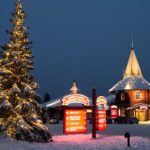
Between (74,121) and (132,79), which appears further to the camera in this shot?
(132,79)

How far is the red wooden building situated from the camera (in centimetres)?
7638

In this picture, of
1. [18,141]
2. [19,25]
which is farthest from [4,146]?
[19,25]

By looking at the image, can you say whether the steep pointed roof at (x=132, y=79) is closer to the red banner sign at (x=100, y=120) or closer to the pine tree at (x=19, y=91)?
the red banner sign at (x=100, y=120)


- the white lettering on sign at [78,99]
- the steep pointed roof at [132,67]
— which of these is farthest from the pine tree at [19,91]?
the steep pointed roof at [132,67]

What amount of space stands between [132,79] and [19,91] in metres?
55.7

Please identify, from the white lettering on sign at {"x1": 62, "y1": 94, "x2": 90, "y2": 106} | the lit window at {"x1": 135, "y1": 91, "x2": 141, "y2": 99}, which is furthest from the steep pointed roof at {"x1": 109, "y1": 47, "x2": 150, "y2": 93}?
the white lettering on sign at {"x1": 62, "y1": 94, "x2": 90, "y2": 106}

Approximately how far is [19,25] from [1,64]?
263cm

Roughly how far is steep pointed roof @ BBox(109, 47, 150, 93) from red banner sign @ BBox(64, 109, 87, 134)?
1794 inches

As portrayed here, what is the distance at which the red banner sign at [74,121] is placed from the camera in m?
32.7

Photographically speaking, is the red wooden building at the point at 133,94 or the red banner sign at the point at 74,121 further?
the red wooden building at the point at 133,94

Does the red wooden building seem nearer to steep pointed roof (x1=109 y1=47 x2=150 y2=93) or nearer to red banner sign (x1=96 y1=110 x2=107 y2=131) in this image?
steep pointed roof (x1=109 y1=47 x2=150 y2=93)

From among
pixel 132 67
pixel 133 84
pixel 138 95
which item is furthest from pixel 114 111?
pixel 132 67

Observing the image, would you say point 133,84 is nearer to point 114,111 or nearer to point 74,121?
point 114,111

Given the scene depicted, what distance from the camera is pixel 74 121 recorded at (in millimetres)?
32938
